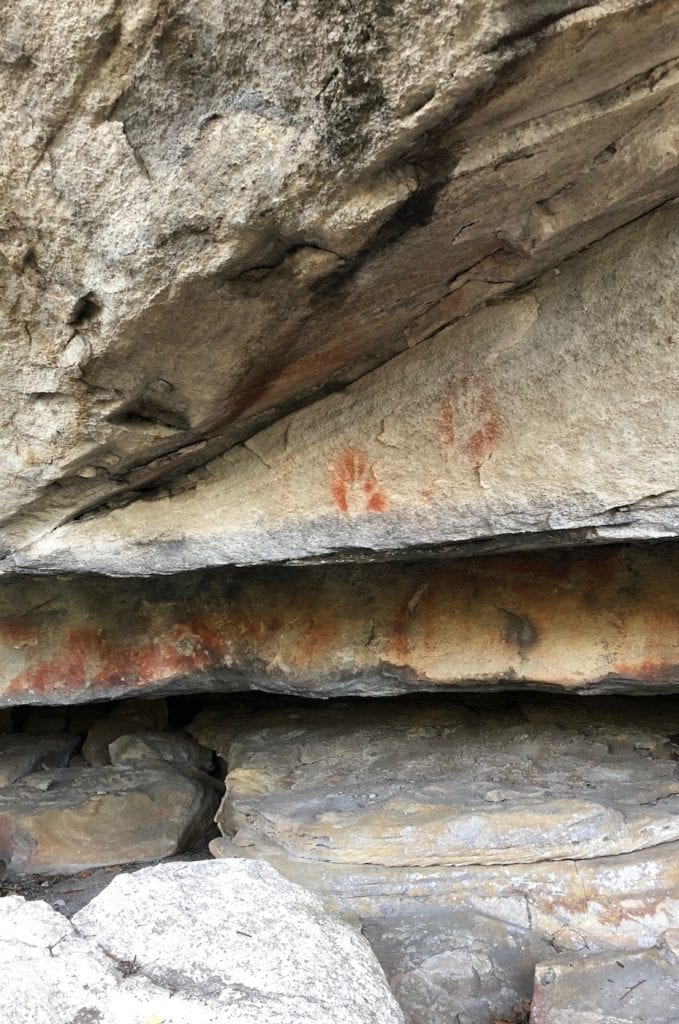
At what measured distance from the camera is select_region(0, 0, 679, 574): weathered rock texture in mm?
1261

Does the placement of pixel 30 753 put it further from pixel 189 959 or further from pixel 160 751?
pixel 189 959

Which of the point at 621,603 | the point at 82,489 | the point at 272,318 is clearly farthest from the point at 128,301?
the point at 621,603

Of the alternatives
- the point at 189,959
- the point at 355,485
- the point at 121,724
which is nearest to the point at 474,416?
the point at 355,485

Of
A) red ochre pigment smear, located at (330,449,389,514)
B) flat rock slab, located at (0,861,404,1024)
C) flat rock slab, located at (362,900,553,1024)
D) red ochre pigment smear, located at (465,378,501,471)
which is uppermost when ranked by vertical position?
red ochre pigment smear, located at (465,378,501,471)

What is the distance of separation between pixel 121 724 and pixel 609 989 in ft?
10.2

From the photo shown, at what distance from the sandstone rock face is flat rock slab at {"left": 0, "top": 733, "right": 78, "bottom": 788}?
1.36m

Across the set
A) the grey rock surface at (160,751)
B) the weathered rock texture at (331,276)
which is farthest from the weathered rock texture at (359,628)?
the weathered rock texture at (331,276)

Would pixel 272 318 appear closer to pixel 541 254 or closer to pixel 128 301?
pixel 128 301

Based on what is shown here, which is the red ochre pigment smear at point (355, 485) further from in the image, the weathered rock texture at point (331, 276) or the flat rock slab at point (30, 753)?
the flat rock slab at point (30, 753)

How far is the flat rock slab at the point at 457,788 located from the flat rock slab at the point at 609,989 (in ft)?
1.30

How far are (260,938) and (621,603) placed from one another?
171cm

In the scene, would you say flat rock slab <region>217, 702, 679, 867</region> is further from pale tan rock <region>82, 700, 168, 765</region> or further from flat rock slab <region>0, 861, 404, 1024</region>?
pale tan rock <region>82, 700, 168, 765</region>

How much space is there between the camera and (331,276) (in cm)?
167

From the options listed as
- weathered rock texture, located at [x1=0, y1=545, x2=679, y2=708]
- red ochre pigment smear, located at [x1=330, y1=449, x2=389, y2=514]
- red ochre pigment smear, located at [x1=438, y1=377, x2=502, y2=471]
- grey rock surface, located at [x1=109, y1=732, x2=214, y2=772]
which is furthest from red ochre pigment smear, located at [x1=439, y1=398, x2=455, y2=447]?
grey rock surface, located at [x1=109, y1=732, x2=214, y2=772]
